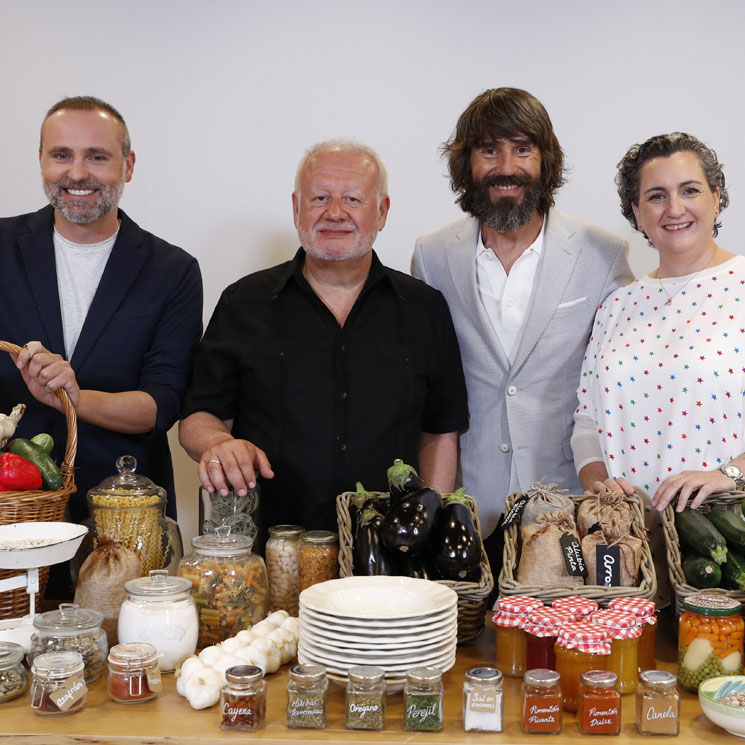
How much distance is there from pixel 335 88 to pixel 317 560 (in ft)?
8.05

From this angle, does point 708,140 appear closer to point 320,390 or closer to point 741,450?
point 741,450

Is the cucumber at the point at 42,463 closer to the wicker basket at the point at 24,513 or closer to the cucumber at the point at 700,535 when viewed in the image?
the wicker basket at the point at 24,513

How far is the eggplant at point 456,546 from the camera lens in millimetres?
1849

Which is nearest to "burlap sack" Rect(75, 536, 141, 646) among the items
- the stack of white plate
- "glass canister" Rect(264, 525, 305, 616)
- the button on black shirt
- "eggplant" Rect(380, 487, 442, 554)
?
"glass canister" Rect(264, 525, 305, 616)

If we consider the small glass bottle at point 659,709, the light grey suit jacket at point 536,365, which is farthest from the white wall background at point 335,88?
the small glass bottle at point 659,709

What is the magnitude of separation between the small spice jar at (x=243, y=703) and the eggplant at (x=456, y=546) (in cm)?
49

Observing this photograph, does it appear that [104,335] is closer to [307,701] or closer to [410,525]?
[410,525]

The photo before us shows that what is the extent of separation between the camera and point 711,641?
65.0 inches

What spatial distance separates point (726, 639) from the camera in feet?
5.42

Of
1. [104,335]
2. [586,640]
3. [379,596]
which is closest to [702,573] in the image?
[586,640]

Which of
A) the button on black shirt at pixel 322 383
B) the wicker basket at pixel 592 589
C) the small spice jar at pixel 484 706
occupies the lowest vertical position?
the small spice jar at pixel 484 706

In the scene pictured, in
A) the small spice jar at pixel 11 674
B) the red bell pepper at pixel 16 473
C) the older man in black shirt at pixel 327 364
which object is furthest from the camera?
the older man in black shirt at pixel 327 364

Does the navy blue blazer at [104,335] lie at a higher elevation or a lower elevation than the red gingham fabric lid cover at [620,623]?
higher

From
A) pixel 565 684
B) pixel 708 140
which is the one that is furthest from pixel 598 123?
pixel 565 684
